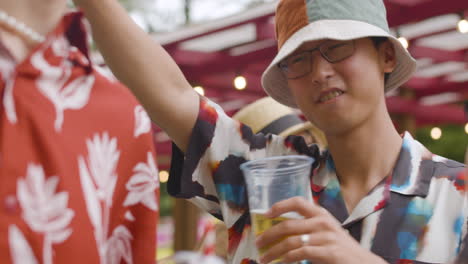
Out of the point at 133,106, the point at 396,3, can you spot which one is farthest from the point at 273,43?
the point at 133,106

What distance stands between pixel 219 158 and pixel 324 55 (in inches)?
15.1

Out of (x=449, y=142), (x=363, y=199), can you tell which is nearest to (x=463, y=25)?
(x=363, y=199)

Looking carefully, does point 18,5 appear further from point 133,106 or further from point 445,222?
point 445,222

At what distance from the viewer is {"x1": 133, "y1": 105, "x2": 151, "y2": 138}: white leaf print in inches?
35.3

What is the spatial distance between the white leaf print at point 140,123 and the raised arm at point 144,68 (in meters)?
0.28

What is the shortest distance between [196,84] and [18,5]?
20.8ft

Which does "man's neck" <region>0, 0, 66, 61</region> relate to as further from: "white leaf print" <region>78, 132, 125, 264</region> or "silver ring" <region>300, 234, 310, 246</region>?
"silver ring" <region>300, 234, 310, 246</region>

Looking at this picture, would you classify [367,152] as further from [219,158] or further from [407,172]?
[219,158]

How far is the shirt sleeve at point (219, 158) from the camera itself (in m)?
1.46

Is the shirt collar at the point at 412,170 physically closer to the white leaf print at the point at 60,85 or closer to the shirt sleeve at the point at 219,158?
the shirt sleeve at the point at 219,158

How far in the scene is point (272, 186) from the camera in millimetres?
1114

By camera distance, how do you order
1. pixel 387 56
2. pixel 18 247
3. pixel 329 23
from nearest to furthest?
pixel 18 247
pixel 329 23
pixel 387 56

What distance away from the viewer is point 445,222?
134cm

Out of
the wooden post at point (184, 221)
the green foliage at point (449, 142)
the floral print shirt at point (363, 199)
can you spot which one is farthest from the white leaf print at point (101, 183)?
the green foliage at point (449, 142)
